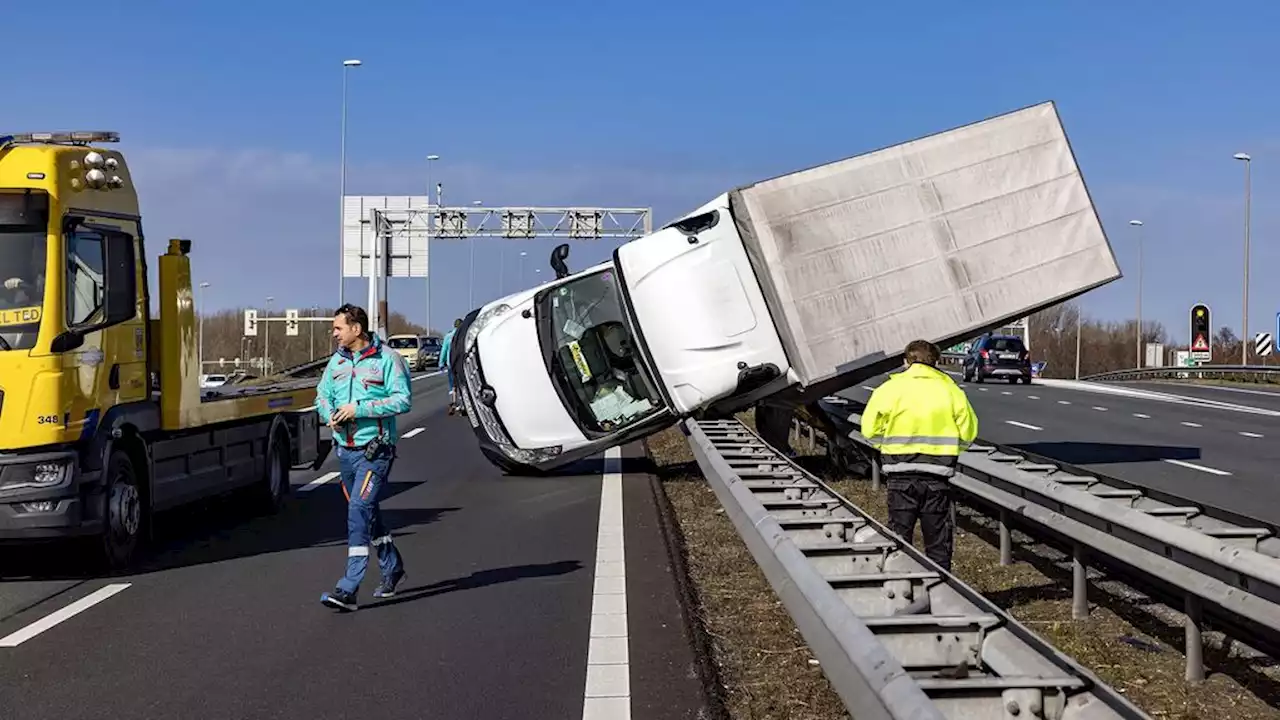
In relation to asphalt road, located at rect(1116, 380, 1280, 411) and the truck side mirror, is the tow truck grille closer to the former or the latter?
the truck side mirror

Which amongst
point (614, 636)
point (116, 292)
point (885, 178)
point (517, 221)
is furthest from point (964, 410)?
point (517, 221)

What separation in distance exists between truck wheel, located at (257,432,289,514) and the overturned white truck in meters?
3.46

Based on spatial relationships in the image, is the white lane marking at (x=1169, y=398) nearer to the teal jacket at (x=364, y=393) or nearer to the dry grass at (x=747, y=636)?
the dry grass at (x=747, y=636)

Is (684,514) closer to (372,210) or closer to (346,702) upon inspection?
(346,702)

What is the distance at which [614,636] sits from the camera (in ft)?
25.2

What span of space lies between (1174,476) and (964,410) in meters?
10.2

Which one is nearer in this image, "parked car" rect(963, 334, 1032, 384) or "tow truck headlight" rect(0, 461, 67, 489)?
"tow truck headlight" rect(0, 461, 67, 489)

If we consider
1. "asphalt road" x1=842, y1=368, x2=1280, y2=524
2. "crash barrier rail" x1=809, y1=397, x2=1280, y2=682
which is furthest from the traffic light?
"crash barrier rail" x1=809, y1=397, x2=1280, y2=682

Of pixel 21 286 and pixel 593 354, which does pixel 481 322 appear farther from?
pixel 21 286

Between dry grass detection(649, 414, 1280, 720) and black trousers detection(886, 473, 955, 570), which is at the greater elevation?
black trousers detection(886, 473, 955, 570)

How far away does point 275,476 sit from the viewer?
13930 mm


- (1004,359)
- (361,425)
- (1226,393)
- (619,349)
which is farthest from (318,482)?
(1004,359)

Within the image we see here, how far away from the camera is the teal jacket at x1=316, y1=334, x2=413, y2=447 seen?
8.59 m

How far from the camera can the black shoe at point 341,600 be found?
8.39 m
